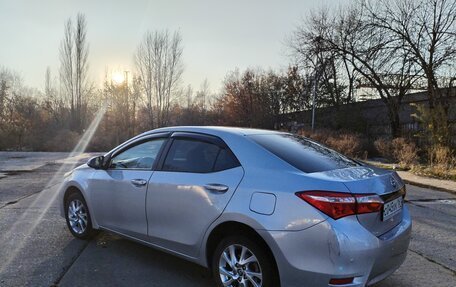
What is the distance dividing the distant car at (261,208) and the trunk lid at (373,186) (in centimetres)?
1

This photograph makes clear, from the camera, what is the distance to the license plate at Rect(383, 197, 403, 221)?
3.44 meters

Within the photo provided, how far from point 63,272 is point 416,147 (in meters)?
17.8

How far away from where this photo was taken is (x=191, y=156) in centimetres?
418

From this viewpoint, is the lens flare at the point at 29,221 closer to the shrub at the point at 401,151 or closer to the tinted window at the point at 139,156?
the tinted window at the point at 139,156

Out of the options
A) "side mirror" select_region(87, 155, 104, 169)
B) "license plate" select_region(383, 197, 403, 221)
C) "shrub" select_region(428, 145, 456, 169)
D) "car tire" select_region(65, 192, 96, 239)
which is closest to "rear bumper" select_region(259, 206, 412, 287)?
"license plate" select_region(383, 197, 403, 221)

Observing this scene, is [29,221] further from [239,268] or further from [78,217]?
[239,268]

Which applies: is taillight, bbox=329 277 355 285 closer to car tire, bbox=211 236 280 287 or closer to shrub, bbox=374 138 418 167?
car tire, bbox=211 236 280 287

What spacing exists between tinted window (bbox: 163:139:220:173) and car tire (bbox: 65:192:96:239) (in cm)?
177

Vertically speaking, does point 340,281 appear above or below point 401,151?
below

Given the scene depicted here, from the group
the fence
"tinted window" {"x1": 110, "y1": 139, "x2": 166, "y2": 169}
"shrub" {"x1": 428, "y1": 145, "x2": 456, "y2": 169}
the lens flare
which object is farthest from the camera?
the fence

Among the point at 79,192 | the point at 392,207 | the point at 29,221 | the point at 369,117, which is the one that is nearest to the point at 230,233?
the point at 392,207

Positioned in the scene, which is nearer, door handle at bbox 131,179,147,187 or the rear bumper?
the rear bumper

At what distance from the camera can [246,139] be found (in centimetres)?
394

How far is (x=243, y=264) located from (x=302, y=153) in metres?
Result: 1.19
